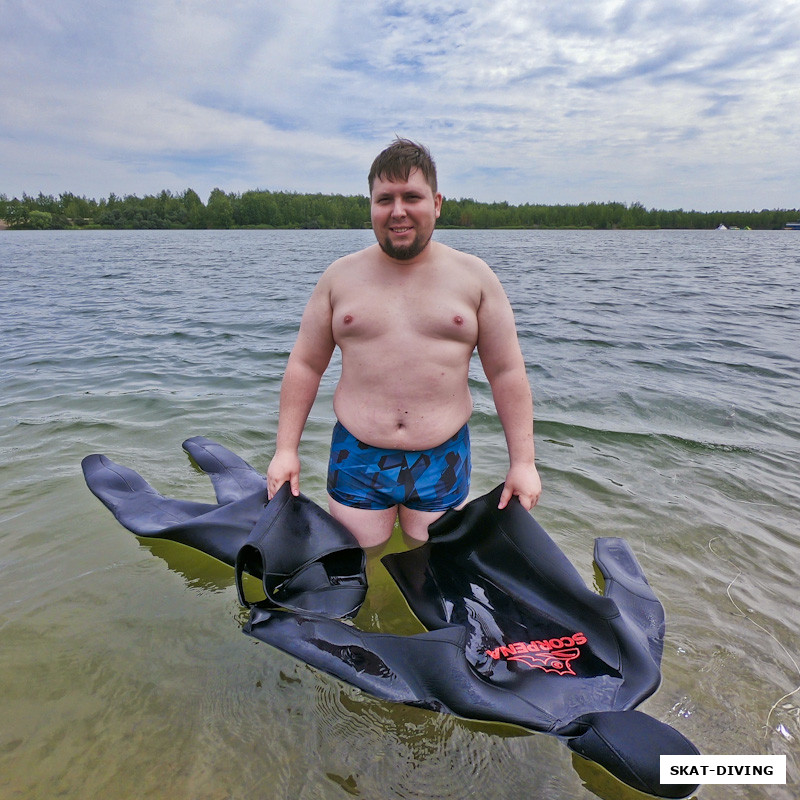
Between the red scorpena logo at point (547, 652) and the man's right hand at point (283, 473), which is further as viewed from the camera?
the man's right hand at point (283, 473)

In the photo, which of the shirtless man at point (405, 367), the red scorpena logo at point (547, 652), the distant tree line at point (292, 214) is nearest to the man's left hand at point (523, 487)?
the shirtless man at point (405, 367)

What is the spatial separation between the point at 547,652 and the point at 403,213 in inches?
80.5

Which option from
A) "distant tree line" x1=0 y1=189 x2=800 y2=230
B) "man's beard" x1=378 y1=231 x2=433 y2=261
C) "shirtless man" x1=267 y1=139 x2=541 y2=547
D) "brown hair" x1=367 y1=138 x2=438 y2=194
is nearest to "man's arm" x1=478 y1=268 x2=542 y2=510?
"shirtless man" x1=267 y1=139 x2=541 y2=547

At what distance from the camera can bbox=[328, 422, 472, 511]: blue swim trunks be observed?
2.89m

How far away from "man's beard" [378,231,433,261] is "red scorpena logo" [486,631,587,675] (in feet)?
6.06

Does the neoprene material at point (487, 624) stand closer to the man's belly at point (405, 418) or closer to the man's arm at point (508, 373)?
the man's arm at point (508, 373)

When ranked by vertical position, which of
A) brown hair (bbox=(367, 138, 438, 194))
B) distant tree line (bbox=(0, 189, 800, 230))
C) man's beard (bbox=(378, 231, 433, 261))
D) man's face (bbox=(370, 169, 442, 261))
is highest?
brown hair (bbox=(367, 138, 438, 194))

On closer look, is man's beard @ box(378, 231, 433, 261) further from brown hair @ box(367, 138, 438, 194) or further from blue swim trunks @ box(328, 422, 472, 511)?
blue swim trunks @ box(328, 422, 472, 511)

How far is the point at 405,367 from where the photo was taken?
2.78m

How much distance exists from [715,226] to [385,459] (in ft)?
401
